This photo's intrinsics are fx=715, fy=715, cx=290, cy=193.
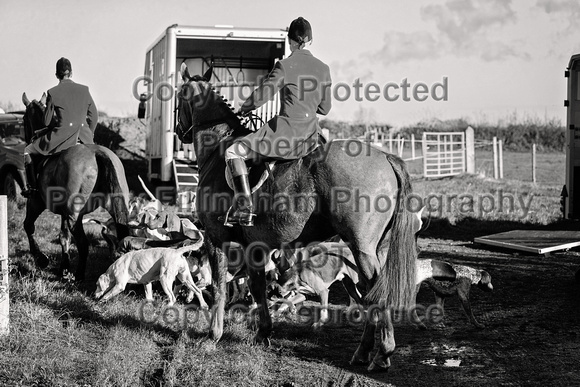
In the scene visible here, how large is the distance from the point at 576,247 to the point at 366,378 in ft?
25.6

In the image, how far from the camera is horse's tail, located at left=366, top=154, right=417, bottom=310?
5.52m

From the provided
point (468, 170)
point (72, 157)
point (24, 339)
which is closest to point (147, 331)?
point (24, 339)

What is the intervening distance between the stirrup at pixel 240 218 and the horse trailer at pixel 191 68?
669 centimetres

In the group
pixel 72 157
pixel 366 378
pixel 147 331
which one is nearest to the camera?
pixel 366 378

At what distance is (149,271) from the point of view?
751 centimetres

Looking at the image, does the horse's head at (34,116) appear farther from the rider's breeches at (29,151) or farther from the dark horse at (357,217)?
the dark horse at (357,217)

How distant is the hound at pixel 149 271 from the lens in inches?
295

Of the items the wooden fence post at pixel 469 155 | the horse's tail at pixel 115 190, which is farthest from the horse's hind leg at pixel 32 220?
the wooden fence post at pixel 469 155

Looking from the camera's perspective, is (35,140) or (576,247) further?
(576,247)

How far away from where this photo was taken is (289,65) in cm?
593

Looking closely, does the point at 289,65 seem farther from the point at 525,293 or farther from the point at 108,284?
the point at 525,293


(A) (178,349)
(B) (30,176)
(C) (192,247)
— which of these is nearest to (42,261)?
(B) (30,176)

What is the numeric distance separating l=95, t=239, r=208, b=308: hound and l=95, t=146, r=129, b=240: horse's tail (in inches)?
58.6

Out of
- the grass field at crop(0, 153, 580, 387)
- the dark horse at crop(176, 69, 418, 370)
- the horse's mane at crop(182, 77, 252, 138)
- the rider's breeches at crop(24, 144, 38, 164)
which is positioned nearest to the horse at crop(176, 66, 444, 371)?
the dark horse at crop(176, 69, 418, 370)
